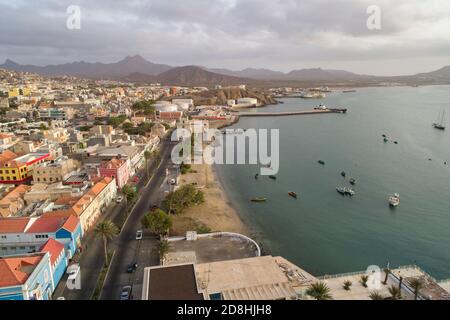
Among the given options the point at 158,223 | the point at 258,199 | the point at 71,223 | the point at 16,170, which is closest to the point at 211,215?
the point at 158,223

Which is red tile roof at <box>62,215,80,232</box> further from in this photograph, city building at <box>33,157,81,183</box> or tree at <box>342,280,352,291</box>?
tree at <box>342,280,352,291</box>

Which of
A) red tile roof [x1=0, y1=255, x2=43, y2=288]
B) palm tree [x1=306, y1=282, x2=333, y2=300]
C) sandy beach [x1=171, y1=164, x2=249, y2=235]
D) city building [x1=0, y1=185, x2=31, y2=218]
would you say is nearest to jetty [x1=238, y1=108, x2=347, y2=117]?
sandy beach [x1=171, y1=164, x2=249, y2=235]

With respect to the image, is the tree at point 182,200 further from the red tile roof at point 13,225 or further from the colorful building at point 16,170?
the colorful building at point 16,170

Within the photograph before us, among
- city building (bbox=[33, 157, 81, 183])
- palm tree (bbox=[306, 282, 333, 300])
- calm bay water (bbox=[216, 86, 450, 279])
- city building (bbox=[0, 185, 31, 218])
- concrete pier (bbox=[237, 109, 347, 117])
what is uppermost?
concrete pier (bbox=[237, 109, 347, 117])

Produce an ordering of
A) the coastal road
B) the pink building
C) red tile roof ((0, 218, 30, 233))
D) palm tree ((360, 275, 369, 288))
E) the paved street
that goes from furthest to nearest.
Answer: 1. the pink building
2. red tile roof ((0, 218, 30, 233))
3. the coastal road
4. the paved street
5. palm tree ((360, 275, 369, 288))

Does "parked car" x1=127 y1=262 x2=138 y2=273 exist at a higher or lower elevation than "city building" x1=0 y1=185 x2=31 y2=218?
lower

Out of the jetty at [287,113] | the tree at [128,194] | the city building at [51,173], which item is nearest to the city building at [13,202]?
the city building at [51,173]

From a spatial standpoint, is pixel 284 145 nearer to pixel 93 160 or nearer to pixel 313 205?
pixel 313 205
